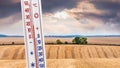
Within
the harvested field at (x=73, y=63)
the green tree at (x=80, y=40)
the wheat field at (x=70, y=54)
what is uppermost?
the green tree at (x=80, y=40)

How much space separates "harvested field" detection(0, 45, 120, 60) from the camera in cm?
417

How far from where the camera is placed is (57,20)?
4.17 metres

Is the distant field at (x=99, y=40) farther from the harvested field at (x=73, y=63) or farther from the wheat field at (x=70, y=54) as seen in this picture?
the harvested field at (x=73, y=63)

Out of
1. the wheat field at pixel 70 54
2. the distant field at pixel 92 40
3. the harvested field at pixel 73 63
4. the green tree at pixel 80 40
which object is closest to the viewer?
the harvested field at pixel 73 63

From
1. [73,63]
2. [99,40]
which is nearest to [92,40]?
[99,40]

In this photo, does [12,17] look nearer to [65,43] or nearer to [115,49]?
[65,43]

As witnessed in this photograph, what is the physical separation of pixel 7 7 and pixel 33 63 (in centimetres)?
218

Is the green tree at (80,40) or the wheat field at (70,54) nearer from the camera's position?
the wheat field at (70,54)

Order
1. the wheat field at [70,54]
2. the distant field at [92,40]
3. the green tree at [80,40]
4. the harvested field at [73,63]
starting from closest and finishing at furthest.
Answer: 1. the harvested field at [73,63]
2. the wheat field at [70,54]
3. the distant field at [92,40]
4. the green tree at [80,40]

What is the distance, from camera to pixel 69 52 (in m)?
4.23

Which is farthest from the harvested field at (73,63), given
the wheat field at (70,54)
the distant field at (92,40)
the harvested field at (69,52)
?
the distant field at (92,40)

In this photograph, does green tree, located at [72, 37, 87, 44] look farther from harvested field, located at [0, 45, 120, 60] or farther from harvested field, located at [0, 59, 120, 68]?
harvested field, located at [0, 59, 120, 68]

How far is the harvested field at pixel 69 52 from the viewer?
13.7 feet

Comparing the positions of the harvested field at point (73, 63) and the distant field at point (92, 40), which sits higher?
the distant field at point (92, 40)
